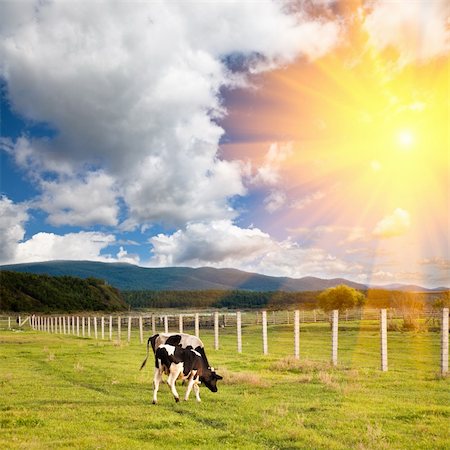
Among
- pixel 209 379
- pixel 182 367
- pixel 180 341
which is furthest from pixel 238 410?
pixel 180 341

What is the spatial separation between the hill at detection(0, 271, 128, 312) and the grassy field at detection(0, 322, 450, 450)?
14267 cm

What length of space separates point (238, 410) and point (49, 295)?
171018 mm

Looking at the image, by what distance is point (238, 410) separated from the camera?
13805mm

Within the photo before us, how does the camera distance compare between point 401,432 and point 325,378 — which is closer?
point 401,432

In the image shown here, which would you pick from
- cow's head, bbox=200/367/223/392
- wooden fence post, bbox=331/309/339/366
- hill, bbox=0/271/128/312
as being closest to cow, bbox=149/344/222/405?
cow's head, bbox=200/367/223/392

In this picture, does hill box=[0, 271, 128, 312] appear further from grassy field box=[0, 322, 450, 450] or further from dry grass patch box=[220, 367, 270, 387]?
dry grass patch box=[220, 367, 270, 387]

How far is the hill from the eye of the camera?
159m

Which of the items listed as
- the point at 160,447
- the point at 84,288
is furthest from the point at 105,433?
the point at 84,288

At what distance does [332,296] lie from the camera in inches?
3329

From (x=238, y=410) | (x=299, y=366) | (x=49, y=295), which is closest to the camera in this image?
(x=238, y=410)

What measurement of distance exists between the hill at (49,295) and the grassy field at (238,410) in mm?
142669

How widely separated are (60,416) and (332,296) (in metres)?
74.6

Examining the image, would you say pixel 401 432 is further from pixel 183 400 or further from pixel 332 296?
pixel 332 296

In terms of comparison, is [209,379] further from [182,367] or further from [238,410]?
[238,410]
